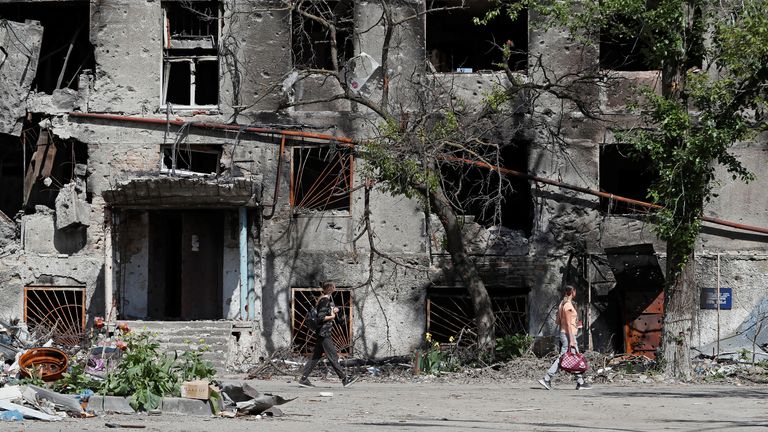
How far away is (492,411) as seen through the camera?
1509cm

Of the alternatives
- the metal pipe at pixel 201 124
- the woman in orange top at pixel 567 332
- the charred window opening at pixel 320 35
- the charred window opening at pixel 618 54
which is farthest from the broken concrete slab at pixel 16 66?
the woman in orange top at pixel 567 332

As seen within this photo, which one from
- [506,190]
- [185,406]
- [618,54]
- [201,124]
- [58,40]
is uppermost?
[58,40]

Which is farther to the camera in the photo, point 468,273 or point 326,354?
point 468,273

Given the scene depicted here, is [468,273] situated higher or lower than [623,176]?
lower

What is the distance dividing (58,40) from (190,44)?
3.63 m

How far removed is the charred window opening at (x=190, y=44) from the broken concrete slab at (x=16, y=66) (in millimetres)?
2795

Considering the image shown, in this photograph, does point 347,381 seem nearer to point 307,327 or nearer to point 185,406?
point 307,327

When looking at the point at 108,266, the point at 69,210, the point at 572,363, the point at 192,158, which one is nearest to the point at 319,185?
the point at 192,158

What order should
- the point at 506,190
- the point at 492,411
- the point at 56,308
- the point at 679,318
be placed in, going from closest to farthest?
the point at 492,411
the point at 679,318
the point at 506,190
the point at 56,308

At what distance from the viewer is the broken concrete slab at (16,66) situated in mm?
24656

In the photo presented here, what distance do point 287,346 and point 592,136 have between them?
7.63 meters

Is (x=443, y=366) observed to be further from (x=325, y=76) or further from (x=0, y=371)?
(x=0, y=371)

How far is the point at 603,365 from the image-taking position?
835 inches

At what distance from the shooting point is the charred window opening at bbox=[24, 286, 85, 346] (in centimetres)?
2452
